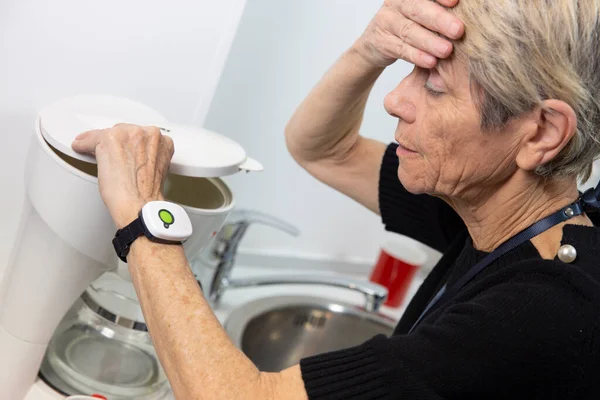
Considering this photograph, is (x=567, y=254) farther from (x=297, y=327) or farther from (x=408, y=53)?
(x=297, y=327)

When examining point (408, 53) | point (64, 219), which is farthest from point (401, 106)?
point (64, 219)

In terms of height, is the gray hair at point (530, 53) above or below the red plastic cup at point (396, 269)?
above

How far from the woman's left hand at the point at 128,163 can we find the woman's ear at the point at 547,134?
16.6 inches

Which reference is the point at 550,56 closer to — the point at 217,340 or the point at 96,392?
the point at 217,340

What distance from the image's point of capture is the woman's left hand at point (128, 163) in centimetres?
85

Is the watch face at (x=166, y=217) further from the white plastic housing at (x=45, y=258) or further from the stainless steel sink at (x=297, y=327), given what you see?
the stainless steel sink at (x=297, y=327)

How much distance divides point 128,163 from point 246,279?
0.58 m

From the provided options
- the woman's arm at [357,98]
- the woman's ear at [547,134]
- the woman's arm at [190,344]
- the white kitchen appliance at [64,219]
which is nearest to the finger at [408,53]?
the woman's arm at [357,98]

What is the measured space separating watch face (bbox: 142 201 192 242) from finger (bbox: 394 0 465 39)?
355 mm

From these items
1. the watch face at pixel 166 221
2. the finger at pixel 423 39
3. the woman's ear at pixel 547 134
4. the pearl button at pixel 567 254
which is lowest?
the watch face at pixel 166 221

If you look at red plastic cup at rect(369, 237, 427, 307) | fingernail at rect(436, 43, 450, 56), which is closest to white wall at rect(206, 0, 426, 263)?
red plastic cup at rect(369, 237, 427, 307)

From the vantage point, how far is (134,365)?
1.14m

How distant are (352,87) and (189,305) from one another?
0.51 m

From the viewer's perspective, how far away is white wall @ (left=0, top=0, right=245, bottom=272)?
3.50ft
